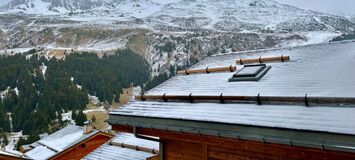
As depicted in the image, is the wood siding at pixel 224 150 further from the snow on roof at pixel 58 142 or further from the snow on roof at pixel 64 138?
the snow on roof at pixel 64 138

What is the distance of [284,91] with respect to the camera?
705 centimetres

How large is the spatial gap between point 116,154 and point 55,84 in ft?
331

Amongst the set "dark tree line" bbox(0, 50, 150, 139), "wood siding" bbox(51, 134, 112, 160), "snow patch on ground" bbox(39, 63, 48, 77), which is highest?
"wood siding" bbox(51, 134, 112, 160)

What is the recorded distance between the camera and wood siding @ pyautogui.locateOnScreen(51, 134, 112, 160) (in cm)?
2977

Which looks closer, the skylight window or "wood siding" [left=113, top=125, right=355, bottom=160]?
"wood siding" [left=113, top=125, right=355, bottom=160]

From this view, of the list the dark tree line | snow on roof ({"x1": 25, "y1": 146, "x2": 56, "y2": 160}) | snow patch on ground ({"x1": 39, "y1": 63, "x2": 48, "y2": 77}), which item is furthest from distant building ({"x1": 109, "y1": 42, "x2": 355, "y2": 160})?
snow patch on ground ({"x1": 39, "y1": 63, "x2": 48, "y2": 77})

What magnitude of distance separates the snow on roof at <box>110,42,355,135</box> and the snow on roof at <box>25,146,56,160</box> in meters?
23.9

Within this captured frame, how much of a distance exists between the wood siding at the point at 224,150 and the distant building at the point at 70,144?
22532 mm

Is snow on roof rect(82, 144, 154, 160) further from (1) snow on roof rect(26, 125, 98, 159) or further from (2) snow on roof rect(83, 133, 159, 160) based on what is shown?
(1) snow on roof rect(26, 125, 98, 159)

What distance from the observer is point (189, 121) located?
7070mm

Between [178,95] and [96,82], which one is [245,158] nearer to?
[178,95]

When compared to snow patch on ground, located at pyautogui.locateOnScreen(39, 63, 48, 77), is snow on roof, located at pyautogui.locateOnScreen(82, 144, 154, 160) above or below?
above

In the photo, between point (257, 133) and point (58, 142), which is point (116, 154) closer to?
point (257, 133)

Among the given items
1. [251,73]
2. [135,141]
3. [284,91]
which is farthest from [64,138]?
[284,91]
